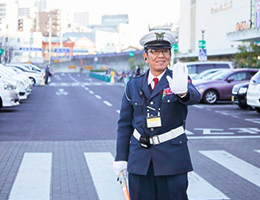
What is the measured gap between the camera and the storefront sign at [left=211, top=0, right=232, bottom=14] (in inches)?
2933

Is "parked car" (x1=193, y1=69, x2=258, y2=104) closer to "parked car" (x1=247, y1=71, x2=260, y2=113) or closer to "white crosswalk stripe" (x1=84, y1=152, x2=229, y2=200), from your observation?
"parked car" (x1=247, y1=71, x2=260, y2=113)

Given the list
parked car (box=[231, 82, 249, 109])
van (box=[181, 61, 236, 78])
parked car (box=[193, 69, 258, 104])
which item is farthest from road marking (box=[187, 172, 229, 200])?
van (box=[181, 61, 236, 78])

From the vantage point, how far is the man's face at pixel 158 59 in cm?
412

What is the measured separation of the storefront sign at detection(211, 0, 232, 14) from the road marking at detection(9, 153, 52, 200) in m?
67.0

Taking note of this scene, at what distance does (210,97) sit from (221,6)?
5483 centimetres

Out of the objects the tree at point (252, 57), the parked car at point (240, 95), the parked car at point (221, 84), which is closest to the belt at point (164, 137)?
the parked car at point (240, 95)

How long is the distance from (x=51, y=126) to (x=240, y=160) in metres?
6.69

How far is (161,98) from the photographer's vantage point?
13.4 feet

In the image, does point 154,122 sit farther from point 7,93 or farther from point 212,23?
point 212,23

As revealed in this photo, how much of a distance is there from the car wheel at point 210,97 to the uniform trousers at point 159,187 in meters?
20.7

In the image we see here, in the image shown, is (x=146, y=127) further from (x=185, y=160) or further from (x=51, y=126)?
(x=51, y=126)

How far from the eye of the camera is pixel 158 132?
409cm

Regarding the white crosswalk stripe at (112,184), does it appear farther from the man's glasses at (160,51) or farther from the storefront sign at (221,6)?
the storefront sign at (221,6)

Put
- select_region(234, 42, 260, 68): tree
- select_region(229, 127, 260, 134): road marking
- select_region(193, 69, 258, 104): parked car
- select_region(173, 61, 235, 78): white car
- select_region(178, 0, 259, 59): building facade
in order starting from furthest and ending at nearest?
1. select_region(178, 0, 259, 59): building facade
2. select_region(234, 42, 260, 68): tree
3. select_region(173, 61, 235, 78): white car
4. select_region(193, 69, 258, 104): parked car
5. select_region(229, 127, 260, 134): road marking
